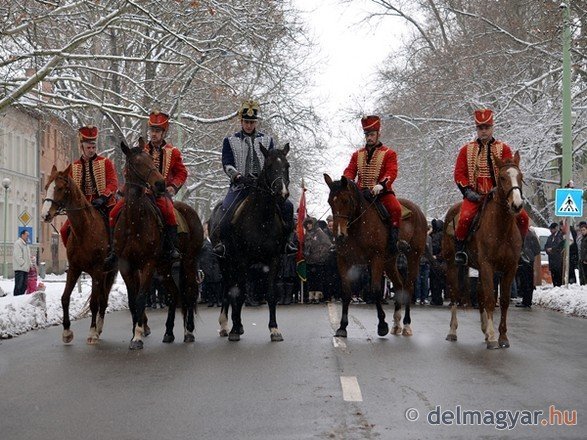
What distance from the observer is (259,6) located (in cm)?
2956

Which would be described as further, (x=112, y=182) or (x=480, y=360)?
(x=112, y=182)

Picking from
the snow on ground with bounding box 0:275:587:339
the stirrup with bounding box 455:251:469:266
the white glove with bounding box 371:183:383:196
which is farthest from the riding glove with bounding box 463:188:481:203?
the snow on ground with bounding box 0:275:587:339

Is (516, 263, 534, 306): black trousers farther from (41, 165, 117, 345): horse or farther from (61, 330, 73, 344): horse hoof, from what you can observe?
(61, 330, 73, 344): horse hoof

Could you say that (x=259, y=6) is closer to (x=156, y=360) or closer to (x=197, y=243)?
(x=197, y=243)

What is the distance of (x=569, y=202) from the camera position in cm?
2730

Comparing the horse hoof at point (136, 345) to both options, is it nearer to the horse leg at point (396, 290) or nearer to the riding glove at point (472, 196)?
the horse leg at point (396, 290)

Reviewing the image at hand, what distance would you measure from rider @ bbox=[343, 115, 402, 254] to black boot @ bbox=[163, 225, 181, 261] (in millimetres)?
2348

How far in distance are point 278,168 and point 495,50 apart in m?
27.3

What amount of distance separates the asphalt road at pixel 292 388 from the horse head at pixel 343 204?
139cm

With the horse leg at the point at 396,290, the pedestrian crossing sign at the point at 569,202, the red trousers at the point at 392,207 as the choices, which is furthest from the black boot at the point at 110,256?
the pedestrian crossing sign at the point at 569,202

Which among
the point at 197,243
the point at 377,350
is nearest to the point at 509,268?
the point at 377,350

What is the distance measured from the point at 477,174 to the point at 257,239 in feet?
9.27

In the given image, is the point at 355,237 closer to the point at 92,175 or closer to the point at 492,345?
the point at 492,345

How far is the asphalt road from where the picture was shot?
8.01 meters
